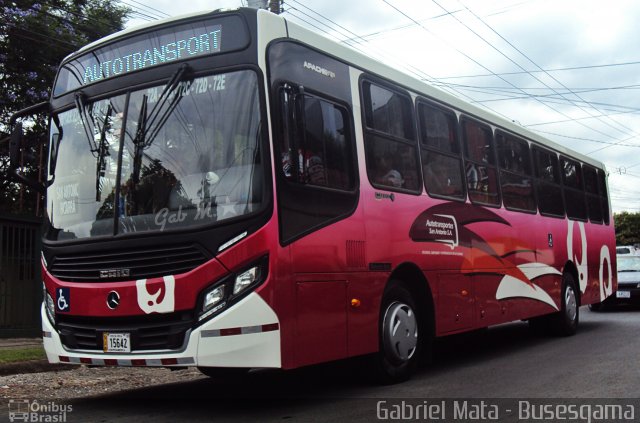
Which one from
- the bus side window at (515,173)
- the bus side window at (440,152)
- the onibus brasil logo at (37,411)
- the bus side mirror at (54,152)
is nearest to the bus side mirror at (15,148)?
the bus side mirror at (54,152)

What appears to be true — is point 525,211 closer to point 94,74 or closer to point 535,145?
point 535,145

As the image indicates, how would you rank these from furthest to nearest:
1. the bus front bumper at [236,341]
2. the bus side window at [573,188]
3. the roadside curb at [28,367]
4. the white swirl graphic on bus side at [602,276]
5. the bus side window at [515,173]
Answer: the white swirl graphic on bus side at [602,276]
the bus side window at [573,188]
the bus side window at [515,173]
the roadside curb at [28,367]
the bus front bumper at [236,341]

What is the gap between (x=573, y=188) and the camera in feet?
40.3

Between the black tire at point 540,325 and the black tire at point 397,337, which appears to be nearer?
the black tire at point 397,337

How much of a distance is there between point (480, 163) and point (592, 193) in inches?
221

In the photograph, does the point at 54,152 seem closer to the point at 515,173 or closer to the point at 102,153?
the point at 102,153

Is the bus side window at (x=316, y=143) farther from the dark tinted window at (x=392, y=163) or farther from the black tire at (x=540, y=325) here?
the black tire at (x=540, y=325)

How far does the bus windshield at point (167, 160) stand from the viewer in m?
5.18

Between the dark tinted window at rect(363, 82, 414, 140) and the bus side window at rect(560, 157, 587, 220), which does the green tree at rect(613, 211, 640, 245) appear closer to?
the bus side window at rect(560, 157, 587, 220)

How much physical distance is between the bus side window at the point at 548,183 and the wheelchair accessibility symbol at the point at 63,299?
7566 millimetres

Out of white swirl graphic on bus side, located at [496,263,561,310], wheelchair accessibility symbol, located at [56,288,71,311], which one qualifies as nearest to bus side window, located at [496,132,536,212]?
white swirl graphic on bus side, located at [496,263,561,310]

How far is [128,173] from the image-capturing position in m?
5.53

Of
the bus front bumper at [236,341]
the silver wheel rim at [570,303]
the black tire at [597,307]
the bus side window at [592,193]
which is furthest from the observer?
the black tire at [597,307]

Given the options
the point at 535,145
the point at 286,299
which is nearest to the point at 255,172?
the point at 286,299
